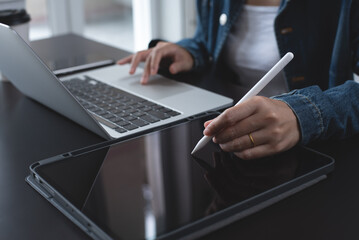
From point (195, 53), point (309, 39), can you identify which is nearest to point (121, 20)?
point (195, 53)

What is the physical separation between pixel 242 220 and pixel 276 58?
0.76 m

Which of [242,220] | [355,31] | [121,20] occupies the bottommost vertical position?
[121,20]

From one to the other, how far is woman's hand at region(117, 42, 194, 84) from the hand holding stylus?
15.7 inches

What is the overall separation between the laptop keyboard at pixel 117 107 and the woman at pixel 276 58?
0.10m

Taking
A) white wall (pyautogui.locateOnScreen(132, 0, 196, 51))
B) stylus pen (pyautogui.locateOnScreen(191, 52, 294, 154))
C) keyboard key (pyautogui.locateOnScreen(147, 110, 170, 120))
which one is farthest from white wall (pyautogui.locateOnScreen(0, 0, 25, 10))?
white wall (pyautogui.locateOnScreen(132, 0, 196, 51))

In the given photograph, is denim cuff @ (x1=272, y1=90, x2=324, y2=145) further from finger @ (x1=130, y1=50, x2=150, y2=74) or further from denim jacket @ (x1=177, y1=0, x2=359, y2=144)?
finger @ (x1=130, y1=50, x2=150, y2=74)

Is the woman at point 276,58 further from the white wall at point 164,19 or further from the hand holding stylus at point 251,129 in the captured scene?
the white wall at point 164,19

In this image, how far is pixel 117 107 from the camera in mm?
874

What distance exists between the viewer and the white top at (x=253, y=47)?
123cm

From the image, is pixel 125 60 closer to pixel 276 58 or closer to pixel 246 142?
pixel 276 58

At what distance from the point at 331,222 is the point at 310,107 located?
0.22 meters

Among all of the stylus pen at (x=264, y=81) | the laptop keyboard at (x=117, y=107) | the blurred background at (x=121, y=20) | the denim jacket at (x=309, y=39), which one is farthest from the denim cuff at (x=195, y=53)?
the blurred background at (x=121, y=20)

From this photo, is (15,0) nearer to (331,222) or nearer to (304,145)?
(304,145)

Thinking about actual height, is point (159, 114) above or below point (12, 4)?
below
